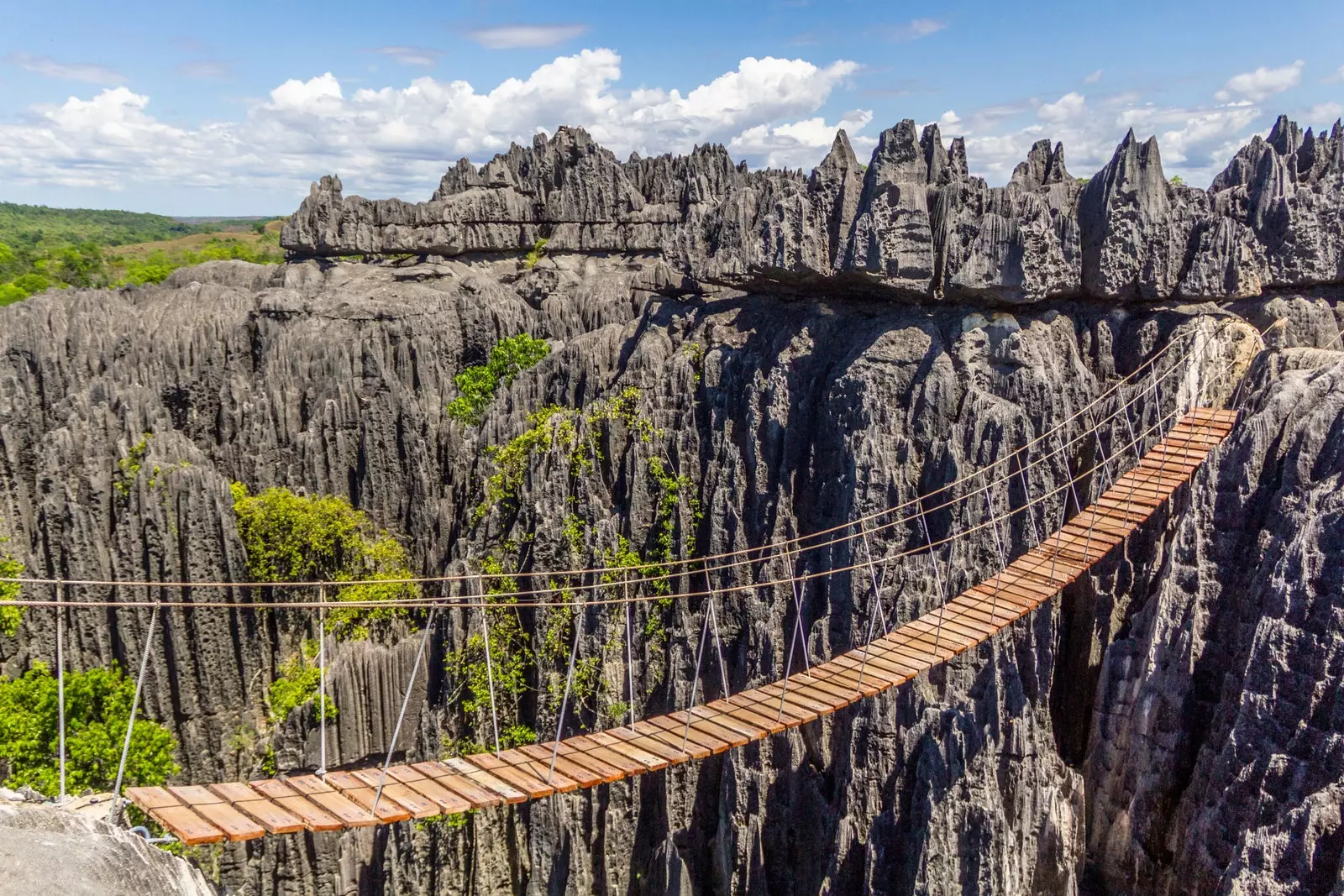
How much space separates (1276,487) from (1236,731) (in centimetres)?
381

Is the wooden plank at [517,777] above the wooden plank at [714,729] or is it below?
below

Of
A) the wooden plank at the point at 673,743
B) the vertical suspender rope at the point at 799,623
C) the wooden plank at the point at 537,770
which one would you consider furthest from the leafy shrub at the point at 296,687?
the wooden plank at the point at 673,743

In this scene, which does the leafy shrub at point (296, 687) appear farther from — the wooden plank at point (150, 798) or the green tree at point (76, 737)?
the wooden plank at point (150, 798)

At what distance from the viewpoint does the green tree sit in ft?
68.4

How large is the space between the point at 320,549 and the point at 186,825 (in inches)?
726

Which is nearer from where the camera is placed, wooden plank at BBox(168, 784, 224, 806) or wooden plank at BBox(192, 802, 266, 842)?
wooden plank at BBox(192, 802, 266, 842)

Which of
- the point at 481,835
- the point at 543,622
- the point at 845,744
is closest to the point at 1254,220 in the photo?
the point at 845,744

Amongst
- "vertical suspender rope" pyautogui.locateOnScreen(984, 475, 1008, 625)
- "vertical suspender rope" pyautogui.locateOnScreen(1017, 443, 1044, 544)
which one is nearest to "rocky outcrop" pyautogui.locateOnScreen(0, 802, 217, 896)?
"vertical suspender rope" pyautogui.locateOnScreen(984, 475, 1008, 625)

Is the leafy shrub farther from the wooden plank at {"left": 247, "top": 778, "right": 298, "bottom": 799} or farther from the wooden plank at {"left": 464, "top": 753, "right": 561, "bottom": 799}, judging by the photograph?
the wooden plank at {"left": 247, "top": 778, "right": 298, "bottom": 799}

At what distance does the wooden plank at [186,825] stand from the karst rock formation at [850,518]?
31.8 ft

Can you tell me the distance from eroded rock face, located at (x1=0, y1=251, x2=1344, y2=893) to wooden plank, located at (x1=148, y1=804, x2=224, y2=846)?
9646 millimetres

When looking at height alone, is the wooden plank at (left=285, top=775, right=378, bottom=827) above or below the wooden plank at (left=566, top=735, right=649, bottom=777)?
above

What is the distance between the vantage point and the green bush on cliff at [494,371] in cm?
3309

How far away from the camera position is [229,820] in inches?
390
